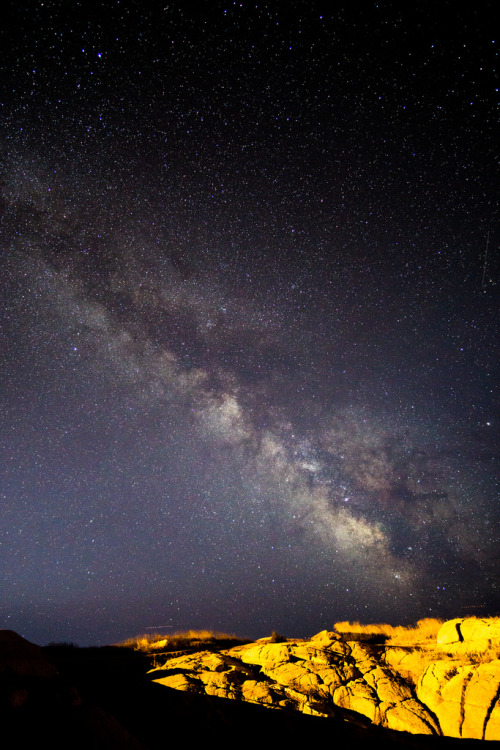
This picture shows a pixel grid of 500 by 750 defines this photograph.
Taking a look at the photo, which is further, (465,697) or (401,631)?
(401,631)

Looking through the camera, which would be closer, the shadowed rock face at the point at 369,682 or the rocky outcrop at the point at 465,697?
the rocky outcrop at the point at 465,697

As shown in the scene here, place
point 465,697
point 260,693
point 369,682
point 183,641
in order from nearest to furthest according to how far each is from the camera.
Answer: point 465,697 < point 260,693 < point 369,682 < point 183,641

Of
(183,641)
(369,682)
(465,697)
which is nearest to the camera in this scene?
(465,697)

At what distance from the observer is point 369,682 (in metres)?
10.0

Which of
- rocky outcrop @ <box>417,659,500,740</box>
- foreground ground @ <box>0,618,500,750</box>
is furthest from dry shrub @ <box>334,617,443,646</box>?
rocky outcrop @ <box>417,659,500,740</box>

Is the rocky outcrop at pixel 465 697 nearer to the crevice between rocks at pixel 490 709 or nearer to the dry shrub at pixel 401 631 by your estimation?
the crevice between rocks at pixel 490 709

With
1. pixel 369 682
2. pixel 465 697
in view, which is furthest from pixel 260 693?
pixel 465 697

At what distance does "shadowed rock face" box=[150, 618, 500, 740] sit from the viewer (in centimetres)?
831

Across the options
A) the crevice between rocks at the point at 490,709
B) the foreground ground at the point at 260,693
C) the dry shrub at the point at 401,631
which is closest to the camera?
the foreground ground at the point at 260,693

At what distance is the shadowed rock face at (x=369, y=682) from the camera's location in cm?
831

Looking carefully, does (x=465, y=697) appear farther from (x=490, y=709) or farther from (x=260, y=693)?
(x=260, y=693)

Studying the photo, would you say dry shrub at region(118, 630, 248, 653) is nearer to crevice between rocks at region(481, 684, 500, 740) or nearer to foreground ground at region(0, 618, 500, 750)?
foreground ground at region(0, 618, 500, 750)

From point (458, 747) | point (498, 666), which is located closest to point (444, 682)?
point (498, 666)

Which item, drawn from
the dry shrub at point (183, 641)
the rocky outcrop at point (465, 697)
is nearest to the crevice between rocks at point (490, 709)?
the rocky outcrop at point (465, 697)
